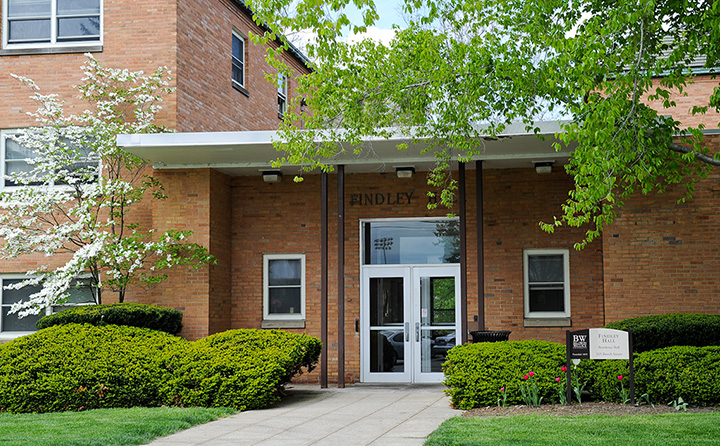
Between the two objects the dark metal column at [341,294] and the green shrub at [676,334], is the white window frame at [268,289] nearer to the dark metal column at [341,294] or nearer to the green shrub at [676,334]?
the dark metal column at [341,294]

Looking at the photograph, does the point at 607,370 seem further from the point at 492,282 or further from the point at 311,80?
the point at 311,80

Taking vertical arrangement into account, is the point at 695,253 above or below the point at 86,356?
above

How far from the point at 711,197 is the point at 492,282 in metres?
4.13

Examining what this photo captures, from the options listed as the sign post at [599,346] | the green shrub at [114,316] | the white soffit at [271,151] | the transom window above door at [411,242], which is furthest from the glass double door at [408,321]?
the sign post at [599,346]

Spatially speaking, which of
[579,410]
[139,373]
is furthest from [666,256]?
[139,373]

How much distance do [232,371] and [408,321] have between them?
471 cm

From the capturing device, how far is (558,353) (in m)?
11.8

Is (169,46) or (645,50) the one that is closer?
(645,50)

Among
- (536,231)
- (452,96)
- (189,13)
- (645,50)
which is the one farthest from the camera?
(189,13)

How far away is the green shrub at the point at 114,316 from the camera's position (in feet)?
45.3

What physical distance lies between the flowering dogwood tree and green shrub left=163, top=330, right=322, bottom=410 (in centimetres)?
301

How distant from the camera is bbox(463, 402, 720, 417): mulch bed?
1051 centimetres

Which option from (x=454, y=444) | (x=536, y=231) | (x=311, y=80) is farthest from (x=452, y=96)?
(x=454, y=444)

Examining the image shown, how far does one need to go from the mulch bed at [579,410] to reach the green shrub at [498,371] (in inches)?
9.5
